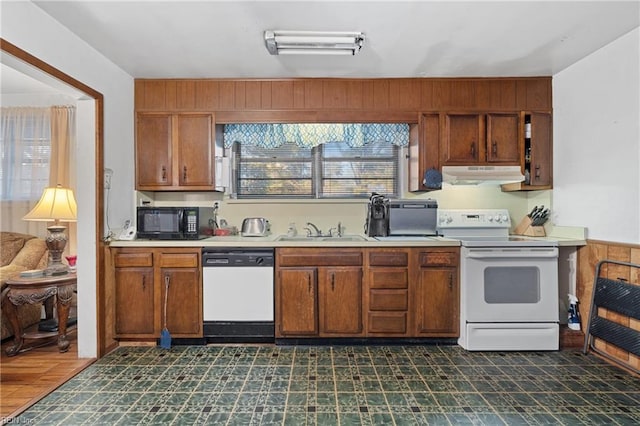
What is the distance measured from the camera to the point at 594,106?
269 centimetres

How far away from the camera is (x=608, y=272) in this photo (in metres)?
2.60

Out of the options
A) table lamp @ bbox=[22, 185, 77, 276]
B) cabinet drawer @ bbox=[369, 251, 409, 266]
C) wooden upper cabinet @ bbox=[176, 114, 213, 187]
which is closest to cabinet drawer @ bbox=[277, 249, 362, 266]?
cabinet drawer @ bbox=[369, 251, 409, 266]

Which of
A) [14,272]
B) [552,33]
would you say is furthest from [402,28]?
[14,272]

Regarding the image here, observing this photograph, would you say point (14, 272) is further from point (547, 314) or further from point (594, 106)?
point (594, 106)

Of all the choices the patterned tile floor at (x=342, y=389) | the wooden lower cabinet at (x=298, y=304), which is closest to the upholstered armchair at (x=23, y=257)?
the patterned tile floor at (x=342, y=389)

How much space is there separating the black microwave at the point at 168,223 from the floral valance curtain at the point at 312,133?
86 cm

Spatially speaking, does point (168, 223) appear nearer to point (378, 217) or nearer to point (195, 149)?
point (195, 149)

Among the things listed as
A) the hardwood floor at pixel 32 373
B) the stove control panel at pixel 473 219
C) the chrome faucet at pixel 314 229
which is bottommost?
the hardwood floor at pixel 32 373

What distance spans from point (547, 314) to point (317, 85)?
8.90ft

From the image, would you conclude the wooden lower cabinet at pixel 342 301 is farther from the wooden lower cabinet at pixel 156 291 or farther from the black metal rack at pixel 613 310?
the black metal rack at pixel 613 310

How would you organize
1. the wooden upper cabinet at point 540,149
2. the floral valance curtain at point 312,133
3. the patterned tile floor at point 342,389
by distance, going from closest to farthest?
the patterned tile floor at point 342,389
the wooden upper cabinet at point 540,149
the floral valance curtain at point 312,133

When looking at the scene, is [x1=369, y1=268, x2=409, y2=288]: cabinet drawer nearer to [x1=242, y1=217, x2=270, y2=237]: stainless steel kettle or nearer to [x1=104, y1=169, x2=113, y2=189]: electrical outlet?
[x1=242, y1=217, x2=270, y2=237]: stainless steel kettle

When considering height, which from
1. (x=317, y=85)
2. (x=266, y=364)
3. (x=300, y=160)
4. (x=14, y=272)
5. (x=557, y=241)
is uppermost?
(x=317, y=85)

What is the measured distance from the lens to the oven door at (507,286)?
275 centimetres
